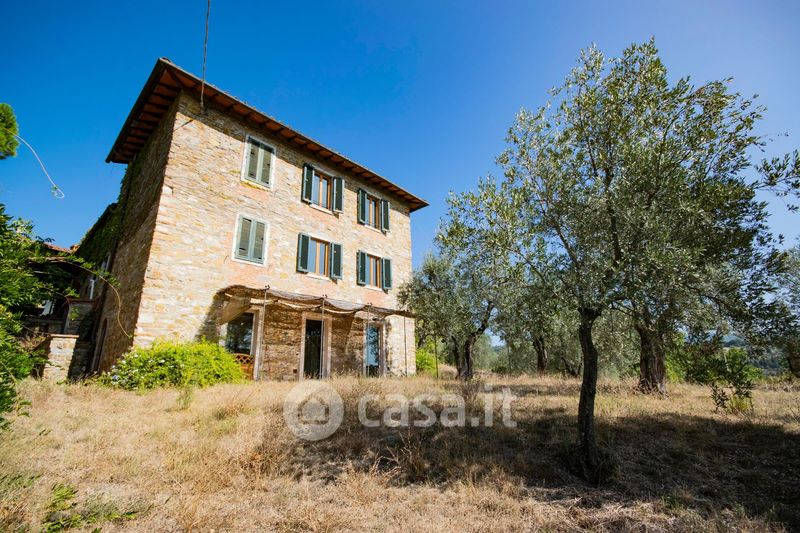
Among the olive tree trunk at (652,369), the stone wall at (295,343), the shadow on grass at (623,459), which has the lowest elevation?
the shadow on grass at (623,459)

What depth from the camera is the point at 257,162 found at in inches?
489

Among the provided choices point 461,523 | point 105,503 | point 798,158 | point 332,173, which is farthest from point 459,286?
point 105,503

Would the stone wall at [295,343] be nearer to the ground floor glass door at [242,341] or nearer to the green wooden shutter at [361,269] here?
the ground floor glass door at [242,341]

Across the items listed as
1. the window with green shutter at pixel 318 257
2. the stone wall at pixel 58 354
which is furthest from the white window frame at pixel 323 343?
the stone wall at pixel 58 354

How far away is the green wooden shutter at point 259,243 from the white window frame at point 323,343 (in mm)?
2480

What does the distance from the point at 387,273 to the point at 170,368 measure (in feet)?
29.4

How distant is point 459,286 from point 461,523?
1069 cm

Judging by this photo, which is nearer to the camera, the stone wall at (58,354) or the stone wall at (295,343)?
the stone wall at (58,354)

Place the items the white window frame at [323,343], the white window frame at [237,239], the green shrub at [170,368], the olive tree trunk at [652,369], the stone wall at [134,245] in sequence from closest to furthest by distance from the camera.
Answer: the green shrub at [170,368] < the olive tree trunk at [652,369] < the stone wall at [134,245] < the white window frame at [237,239] < the white window frame at [323,343]

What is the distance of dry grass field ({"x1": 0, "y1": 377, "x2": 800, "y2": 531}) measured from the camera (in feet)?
11.3

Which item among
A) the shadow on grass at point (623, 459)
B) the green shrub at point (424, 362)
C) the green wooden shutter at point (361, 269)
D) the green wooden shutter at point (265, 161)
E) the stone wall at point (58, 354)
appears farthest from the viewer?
the green shrub at point (424, 362)

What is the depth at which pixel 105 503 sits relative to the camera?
11.3 feet

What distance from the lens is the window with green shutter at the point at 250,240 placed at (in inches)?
442

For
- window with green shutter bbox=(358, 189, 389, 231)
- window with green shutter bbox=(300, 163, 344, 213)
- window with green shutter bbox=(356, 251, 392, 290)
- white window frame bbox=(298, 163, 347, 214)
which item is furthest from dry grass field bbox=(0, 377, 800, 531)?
window with green shutter bbox=(358, 189, 389, 231)
